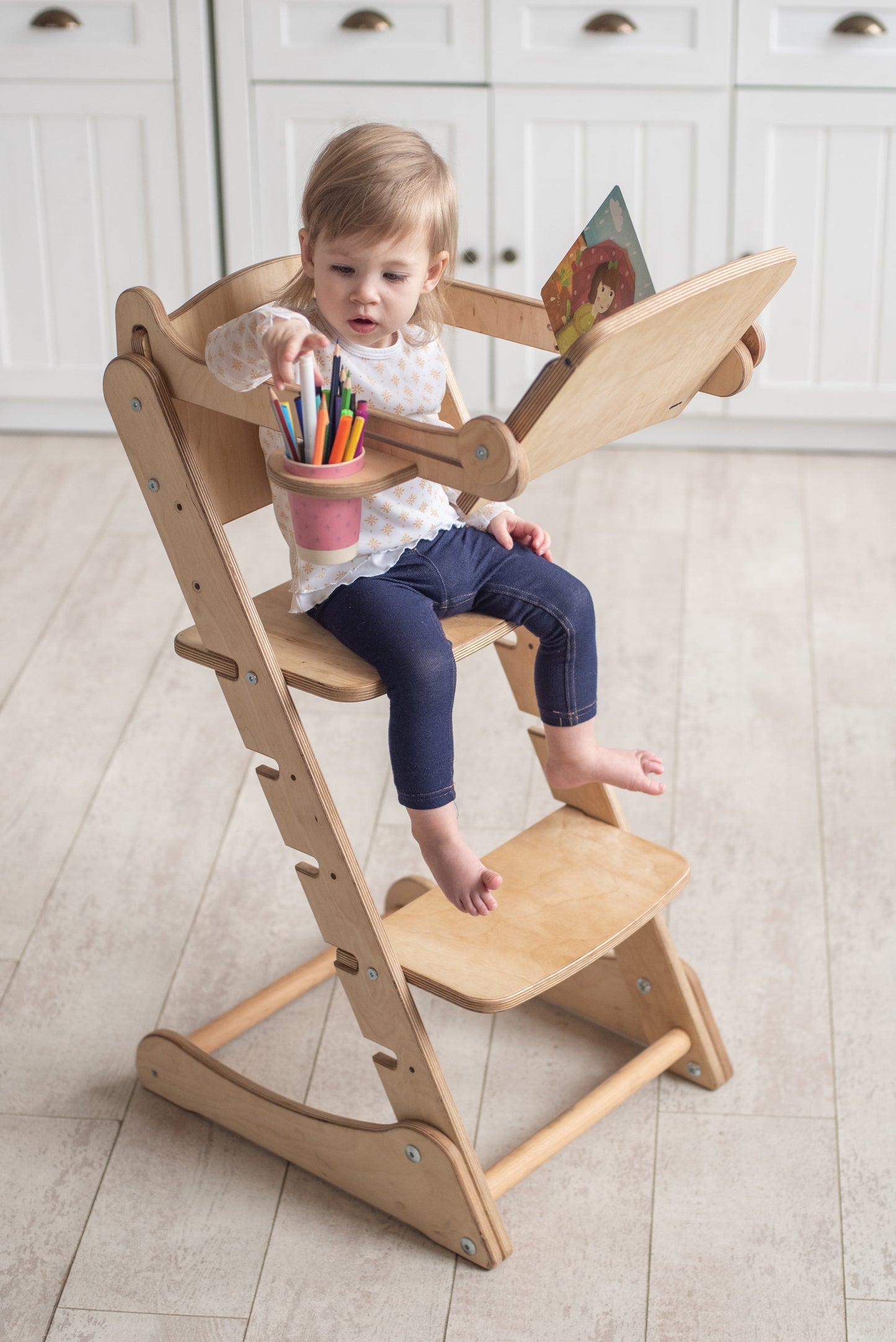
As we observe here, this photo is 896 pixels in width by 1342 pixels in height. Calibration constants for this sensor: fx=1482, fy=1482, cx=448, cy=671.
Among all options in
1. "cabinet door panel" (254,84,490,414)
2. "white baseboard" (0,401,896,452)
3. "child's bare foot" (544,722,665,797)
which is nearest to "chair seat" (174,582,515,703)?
"child's bare foot" (544,722,665,797)

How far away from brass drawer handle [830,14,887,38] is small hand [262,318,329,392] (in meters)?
2.09

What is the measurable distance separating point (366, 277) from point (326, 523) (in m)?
0.24

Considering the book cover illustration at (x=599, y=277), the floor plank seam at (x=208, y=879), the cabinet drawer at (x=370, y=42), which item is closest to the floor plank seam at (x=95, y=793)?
the floor plank seam at (x=208, y=879)

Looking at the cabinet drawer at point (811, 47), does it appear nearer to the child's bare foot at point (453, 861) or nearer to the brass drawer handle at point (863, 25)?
the brass drawer handle at point (863, 25)

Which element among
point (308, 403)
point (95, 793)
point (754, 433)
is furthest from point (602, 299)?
point (754, 433)

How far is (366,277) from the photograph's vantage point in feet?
4.11

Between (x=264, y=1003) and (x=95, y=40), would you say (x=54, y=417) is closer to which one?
(x=95, y=40)

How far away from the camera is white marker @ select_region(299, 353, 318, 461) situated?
3.55 feet

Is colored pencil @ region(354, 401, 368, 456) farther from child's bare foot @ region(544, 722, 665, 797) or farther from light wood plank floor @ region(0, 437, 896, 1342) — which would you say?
light wood plank floor @ region(0, 437, 896, 1342)

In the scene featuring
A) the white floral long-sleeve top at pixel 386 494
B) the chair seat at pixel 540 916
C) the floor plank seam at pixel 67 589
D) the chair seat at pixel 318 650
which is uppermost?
→ the white floral long-sleeve top at pixel 386 494

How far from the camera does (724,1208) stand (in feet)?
4.81

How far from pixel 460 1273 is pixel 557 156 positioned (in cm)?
220

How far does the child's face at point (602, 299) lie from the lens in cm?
121

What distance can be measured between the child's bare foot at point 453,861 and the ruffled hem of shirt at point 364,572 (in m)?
0.22
